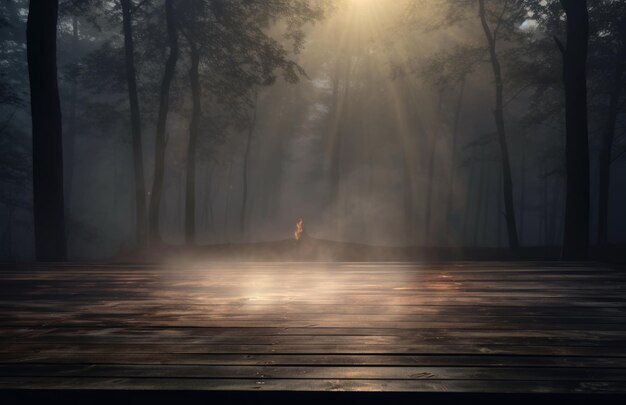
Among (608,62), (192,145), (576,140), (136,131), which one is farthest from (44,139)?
(608,62)

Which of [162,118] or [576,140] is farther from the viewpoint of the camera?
[162,118]

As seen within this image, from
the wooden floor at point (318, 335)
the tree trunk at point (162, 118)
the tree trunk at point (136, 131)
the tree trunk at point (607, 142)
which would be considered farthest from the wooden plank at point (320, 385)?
the tree trunk at point (607, 142)

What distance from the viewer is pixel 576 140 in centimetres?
1263

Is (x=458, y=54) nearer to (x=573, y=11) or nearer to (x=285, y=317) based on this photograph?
(x=573, y=11)

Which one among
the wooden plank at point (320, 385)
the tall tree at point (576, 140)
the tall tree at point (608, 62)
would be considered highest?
the tall tree at point (608, 62)

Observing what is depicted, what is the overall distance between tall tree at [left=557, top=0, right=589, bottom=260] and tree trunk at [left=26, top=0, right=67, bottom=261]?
36.3 ft

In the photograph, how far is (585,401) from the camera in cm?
239

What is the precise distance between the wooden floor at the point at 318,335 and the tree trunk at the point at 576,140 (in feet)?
21.7

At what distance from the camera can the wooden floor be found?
2586 millimetres

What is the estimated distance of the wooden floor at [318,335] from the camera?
259 centimetres

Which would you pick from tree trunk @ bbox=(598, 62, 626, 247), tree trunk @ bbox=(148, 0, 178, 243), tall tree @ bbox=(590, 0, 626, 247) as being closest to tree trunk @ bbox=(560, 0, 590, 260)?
tall tree @ bbox=(590, 0, 626, 247)

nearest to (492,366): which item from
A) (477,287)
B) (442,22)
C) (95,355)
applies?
(95,355)

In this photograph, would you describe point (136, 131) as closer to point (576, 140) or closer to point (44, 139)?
point (44, 139)

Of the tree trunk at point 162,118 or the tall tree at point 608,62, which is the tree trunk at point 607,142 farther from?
the tree trunk at point 162,118
